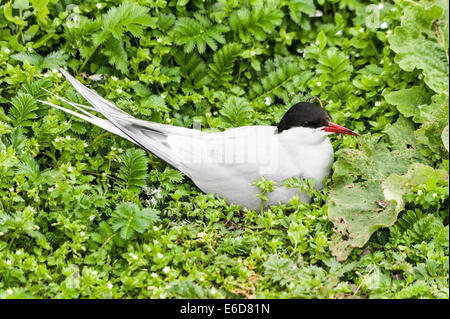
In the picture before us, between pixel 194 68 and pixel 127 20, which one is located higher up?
pixel 127 20

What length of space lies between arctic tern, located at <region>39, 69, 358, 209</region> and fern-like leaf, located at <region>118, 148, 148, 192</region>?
0.33 feet

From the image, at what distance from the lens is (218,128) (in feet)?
16.3

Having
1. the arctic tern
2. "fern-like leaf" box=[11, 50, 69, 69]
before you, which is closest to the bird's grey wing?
the arctic tern

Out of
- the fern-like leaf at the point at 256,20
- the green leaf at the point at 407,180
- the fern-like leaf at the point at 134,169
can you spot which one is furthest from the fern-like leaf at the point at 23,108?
the green leaf at the point at 407,180

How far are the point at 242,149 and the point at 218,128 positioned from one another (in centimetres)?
60

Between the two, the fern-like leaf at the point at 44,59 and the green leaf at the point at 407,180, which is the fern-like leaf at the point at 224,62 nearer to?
the fern-like leaf at the point at 44,59

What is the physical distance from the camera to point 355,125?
4.93 metres

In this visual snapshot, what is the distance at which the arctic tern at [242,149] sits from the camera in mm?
4348

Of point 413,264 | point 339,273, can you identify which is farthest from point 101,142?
point 413,264

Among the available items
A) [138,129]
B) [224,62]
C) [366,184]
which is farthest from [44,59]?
[366,184]

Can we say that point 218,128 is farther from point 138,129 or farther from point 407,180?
point 407,180

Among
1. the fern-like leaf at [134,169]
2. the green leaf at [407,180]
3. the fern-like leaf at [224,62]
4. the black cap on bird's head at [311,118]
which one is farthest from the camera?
the fern-like leaf at [224,62]

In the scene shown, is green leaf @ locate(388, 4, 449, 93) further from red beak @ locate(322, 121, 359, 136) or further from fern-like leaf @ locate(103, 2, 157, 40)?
fern-like leaf @ locate(103, 2, 157, 40)

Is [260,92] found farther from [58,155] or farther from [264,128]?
[58,155]
